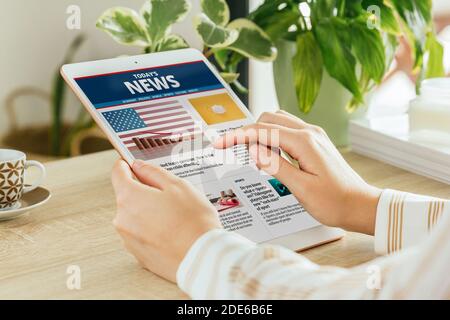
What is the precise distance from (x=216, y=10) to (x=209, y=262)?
→ 66 cm

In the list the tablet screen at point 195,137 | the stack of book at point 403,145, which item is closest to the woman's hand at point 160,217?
the tablet screen at point 195,137

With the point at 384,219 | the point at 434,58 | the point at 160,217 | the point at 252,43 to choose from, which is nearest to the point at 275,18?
the point at 252,43

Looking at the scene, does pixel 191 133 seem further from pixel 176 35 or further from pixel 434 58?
pixel 434 58

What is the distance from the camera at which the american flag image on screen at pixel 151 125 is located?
2.95 feet

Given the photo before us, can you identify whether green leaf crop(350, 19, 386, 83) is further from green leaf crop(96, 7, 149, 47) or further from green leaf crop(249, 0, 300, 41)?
green leaf crop(96, 7, 149, 47)

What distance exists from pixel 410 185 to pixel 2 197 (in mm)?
580

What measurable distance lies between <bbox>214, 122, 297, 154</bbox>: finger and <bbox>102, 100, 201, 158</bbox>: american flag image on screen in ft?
0.22

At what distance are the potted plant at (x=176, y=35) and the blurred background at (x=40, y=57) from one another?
279mm

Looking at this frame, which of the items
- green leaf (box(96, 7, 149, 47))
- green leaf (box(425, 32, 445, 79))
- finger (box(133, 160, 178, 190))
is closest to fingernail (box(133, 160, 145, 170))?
finger (box(133, 160, 178, 190))

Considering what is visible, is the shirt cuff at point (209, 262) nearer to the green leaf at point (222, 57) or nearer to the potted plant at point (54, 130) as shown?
the green leaf at point (222, 57)

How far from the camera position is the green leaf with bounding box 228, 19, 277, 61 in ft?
4.07

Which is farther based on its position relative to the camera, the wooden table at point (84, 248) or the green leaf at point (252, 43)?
the green leaf at point (252, 43)

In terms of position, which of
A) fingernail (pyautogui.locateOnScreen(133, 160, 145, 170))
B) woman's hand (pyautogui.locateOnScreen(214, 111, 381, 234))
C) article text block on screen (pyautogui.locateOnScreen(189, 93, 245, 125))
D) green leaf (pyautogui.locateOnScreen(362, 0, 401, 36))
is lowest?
woman's hand (pyautogui.locateOnScreen(214, 111, 381, 234))

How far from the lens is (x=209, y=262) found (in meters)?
0.68
